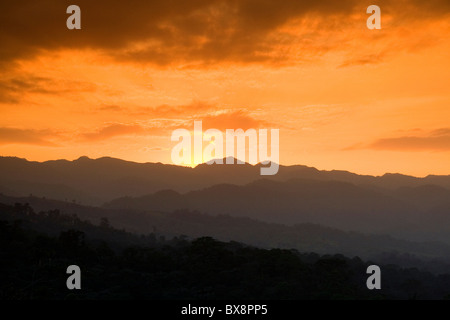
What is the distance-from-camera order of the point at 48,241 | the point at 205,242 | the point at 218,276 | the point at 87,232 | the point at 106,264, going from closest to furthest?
the point at 218,276 < the point at 106,264 < the point at 48,241 < the point at 205,242 < the point at 87,232

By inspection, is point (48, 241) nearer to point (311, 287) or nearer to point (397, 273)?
point (311, 287)

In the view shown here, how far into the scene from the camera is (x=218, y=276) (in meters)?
73.6
